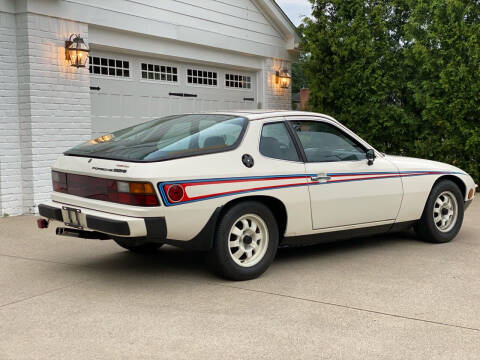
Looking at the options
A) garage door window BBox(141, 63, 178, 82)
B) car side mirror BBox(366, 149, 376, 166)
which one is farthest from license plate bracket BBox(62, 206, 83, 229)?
garage door window BBox(141, 63, 178, 82)

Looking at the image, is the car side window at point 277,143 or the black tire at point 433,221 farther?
the black tire at point 433,221

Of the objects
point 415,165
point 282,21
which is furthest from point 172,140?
point 282,21

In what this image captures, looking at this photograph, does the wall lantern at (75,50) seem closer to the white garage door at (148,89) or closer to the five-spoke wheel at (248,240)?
the white garage door at (148,89)

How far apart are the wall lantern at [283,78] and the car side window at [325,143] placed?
23.9 ft

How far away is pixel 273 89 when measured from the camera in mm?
13086

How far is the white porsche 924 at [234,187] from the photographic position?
4.62 m

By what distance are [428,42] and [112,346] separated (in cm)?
998

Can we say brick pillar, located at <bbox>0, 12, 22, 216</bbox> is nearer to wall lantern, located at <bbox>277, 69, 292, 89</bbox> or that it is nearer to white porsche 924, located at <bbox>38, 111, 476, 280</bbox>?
white porsche 924, located at <bbox>38, 111, 476, 280</bbox>

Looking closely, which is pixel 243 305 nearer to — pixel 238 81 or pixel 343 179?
pixel 343 179

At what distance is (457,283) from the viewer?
5.03 m

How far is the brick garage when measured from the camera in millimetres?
8469

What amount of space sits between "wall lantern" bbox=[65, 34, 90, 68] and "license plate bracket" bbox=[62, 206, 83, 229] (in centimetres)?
438

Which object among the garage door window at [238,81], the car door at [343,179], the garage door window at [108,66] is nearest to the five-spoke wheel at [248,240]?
the car door at [343,179]

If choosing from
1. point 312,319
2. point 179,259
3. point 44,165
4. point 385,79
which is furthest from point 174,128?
point 385,79
